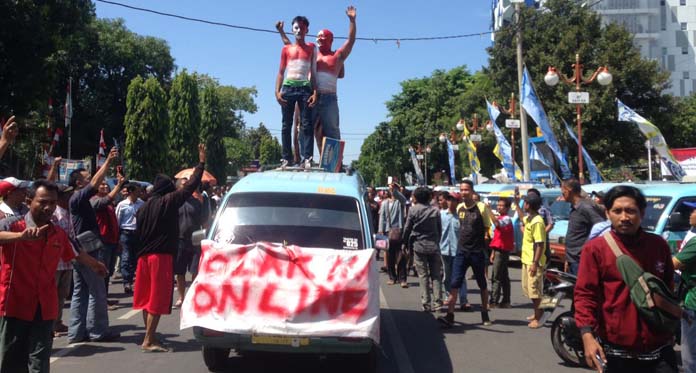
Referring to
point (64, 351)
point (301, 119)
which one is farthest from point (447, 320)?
point (64, 351)

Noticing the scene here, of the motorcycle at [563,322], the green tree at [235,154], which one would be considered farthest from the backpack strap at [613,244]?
the green tree at [235,154]

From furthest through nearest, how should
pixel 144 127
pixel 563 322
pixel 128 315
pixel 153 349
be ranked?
pixel 144 127 → pixel 128 315 → pixel 153 349 → pixel 563 322

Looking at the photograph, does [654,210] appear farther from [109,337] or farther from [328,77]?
[109,337]

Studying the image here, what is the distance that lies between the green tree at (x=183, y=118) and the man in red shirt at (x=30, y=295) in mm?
51572

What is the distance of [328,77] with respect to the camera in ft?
34.4

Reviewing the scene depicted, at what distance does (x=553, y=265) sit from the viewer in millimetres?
14727

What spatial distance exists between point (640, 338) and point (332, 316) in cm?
285

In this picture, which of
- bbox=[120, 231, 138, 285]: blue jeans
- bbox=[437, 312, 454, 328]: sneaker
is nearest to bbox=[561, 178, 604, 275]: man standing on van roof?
bbox=[437, 312, 454, 328]: sneaker

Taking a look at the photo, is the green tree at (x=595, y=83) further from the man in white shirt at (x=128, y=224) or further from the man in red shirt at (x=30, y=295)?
the man in red shirt at (x=30, y=295)

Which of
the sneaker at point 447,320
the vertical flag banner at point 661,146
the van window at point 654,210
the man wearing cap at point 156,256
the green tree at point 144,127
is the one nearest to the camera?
the man wearing cap at point 156,256

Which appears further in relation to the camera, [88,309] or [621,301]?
[88,309]

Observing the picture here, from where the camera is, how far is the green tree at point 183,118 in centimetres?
5606

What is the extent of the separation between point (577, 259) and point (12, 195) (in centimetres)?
645

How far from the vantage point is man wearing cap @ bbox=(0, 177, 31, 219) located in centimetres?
613
